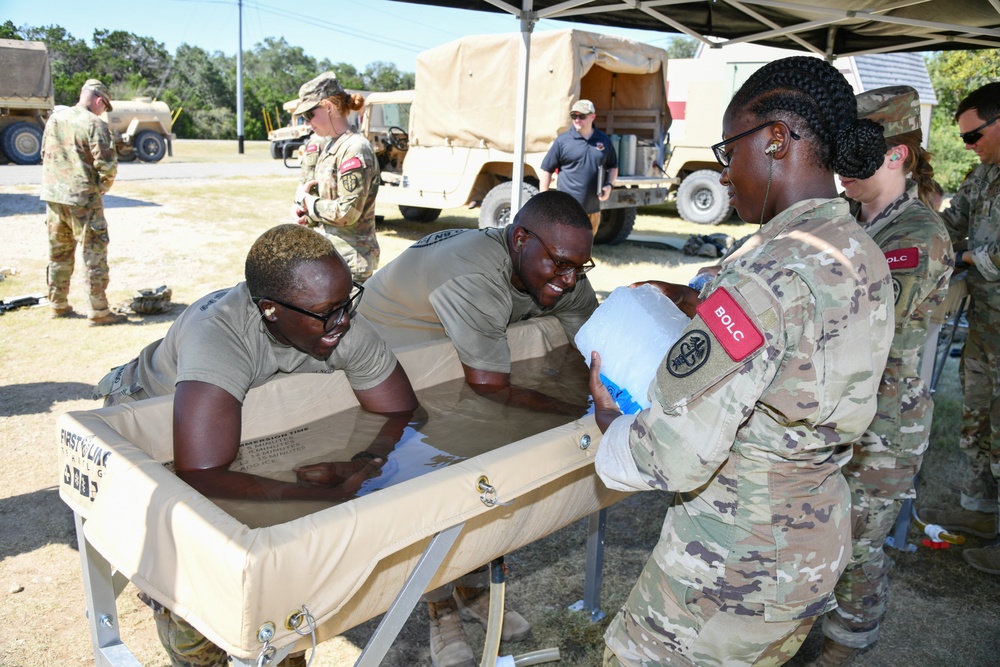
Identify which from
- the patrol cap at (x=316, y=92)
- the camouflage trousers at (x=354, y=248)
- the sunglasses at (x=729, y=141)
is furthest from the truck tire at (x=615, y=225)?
the sunglasses at (x=729, y=141)

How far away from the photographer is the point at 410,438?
2379 millimetres

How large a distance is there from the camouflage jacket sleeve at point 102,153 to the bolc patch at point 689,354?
5553mm

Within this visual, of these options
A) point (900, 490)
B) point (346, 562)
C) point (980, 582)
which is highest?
point (346, 562)

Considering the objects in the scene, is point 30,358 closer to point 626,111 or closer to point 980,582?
point 980,582

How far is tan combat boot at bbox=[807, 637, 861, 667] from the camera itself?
7.91 feet

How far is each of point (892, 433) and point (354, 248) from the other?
3.18 meters

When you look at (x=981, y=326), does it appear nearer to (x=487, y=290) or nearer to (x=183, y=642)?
(x=487, y=290)

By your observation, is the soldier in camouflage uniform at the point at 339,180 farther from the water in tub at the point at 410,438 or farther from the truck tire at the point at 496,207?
the truck tire at the point at 496,207

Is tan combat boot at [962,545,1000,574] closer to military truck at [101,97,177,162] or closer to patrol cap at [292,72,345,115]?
patrol cap at [292,72,345,115]

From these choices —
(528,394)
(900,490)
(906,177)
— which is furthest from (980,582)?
(528,394)

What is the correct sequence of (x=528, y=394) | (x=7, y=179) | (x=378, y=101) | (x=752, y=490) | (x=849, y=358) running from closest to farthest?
(x=849, y=358), (x=752, y=490), (x=528, y=394), (x=378, y=101), (x=7, y=179)

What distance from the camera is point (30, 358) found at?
5156 millimetres

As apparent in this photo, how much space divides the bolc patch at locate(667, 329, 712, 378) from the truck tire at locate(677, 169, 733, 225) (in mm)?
11181

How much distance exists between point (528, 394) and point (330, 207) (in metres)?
2.16
